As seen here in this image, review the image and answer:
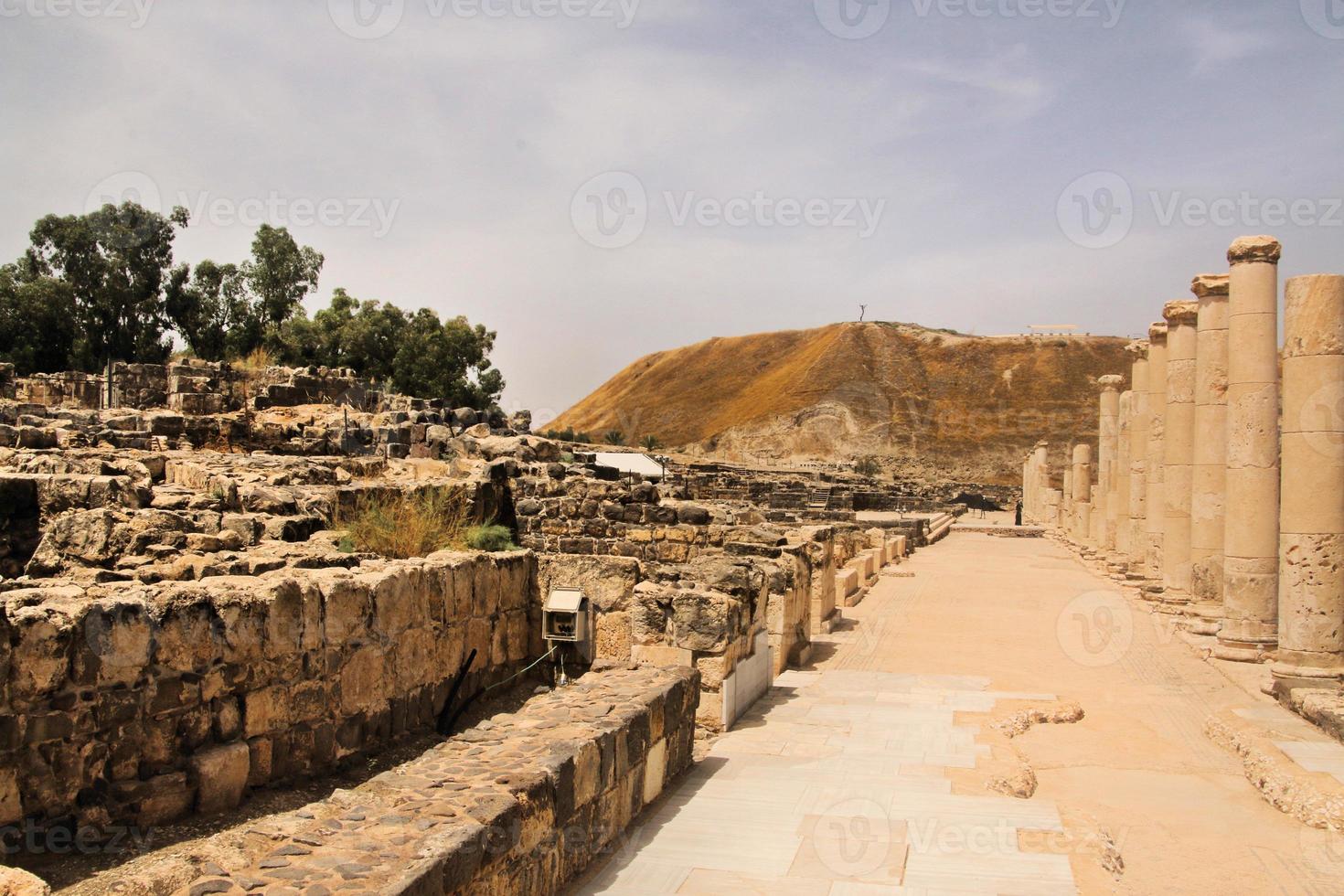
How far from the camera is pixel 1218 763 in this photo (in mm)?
7297

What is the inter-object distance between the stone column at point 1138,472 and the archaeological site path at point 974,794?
9.77 metres

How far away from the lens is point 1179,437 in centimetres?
1730

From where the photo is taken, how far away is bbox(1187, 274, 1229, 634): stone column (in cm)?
1516

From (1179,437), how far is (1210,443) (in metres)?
2.01

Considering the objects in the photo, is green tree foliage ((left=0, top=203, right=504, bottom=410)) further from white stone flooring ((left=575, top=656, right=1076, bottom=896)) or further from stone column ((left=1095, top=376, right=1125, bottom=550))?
white stone flooring ((left=575, top=656, right=1076, bottom=896))

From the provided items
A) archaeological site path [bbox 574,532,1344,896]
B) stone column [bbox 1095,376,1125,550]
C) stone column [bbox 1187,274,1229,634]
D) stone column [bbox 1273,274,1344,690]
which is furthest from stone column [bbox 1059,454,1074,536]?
archaeological site path [bbox 574,532,1344,896]

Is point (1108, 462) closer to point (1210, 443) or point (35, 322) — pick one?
point (1210, 443)

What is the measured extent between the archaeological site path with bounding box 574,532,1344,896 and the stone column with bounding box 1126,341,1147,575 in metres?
9.77

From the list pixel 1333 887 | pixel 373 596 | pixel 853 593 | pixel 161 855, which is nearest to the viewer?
pixel 161 855

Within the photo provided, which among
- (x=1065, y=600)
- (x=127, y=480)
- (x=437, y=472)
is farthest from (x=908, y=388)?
(x=127, y=480)

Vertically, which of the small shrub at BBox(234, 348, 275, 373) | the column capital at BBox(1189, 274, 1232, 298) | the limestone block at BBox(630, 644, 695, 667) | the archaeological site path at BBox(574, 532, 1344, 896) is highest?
the column capital at BBox(1189, 274, 1232, 298)

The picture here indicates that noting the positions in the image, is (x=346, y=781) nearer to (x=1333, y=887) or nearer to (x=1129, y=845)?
(x=1129, y=845)

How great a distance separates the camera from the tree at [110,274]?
34781mm

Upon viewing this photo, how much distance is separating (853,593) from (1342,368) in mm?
7554
